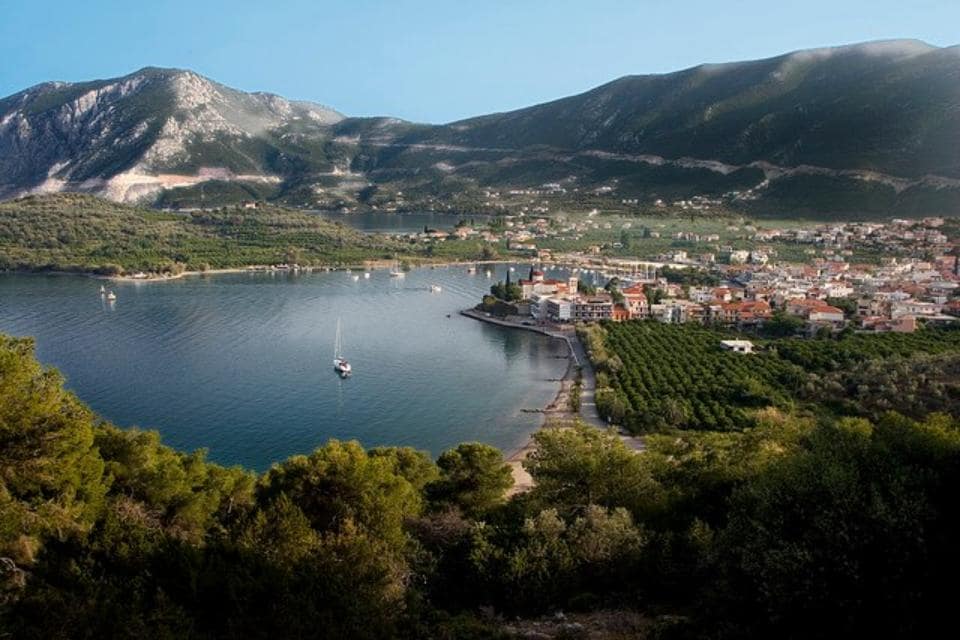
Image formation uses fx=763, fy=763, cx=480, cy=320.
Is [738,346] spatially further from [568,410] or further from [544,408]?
[544,408]

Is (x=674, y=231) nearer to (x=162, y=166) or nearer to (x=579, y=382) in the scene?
(x=579, y=382)

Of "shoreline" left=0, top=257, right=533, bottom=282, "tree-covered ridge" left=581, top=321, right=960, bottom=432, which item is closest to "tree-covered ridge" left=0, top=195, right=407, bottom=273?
"shoreline" left=0, top=257, right=533, bottom=282

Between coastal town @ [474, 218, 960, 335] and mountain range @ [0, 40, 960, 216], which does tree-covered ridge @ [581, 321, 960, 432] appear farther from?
mountain range @ [0, 40, 960, 216]

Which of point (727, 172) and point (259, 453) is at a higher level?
point (727, 172)

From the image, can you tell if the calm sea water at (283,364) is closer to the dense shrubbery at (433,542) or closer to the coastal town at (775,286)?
the coastal town at (775,286)

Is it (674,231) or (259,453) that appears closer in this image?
(259,453)

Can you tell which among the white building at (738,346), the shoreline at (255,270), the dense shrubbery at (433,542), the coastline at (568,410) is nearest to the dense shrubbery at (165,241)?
the shoreline at (255,270)

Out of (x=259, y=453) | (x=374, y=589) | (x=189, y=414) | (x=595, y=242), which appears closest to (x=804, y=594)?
(x=374, y=589)
